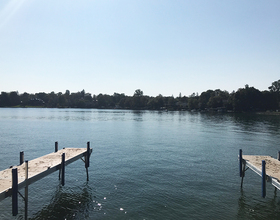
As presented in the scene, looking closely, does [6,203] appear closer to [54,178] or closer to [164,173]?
[54,178]

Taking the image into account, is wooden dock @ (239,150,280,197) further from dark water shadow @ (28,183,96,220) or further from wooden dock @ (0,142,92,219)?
wooden dock @ (0,142,92,219)

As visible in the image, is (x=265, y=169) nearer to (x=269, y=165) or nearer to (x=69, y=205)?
(x=269, y=165)

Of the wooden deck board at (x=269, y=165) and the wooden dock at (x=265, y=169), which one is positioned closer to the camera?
the wooden dock at (x=265, y=169)

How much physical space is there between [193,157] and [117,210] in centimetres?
1906

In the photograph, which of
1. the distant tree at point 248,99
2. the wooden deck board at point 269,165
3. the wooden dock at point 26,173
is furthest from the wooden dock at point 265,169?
the distant tree at point 248,99

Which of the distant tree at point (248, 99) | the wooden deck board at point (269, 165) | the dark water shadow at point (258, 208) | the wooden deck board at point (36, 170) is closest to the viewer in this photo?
the wooden deck board at point (36, 170)

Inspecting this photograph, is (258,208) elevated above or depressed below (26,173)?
below

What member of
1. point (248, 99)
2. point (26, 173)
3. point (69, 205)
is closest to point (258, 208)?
point (69, 205)

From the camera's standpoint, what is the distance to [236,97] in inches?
7761

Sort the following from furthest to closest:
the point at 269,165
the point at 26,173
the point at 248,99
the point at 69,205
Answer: the point at 248,99 < the point at 269,165 < the point at 69,205 < the point at 26,173

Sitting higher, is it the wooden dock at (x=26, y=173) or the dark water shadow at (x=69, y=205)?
the wooden dock at (x=26, y=173)

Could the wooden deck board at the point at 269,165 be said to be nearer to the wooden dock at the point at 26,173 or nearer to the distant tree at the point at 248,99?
the wooden dock at the point at 26,173

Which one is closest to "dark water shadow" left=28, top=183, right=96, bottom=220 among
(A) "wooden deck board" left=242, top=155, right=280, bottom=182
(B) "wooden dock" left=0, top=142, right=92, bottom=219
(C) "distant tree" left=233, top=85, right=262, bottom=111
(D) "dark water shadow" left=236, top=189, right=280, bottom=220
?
(B) "wooden dock" left=0, top=142, right=92, bottom=219

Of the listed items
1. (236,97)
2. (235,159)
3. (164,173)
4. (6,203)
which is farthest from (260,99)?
(6,203)
